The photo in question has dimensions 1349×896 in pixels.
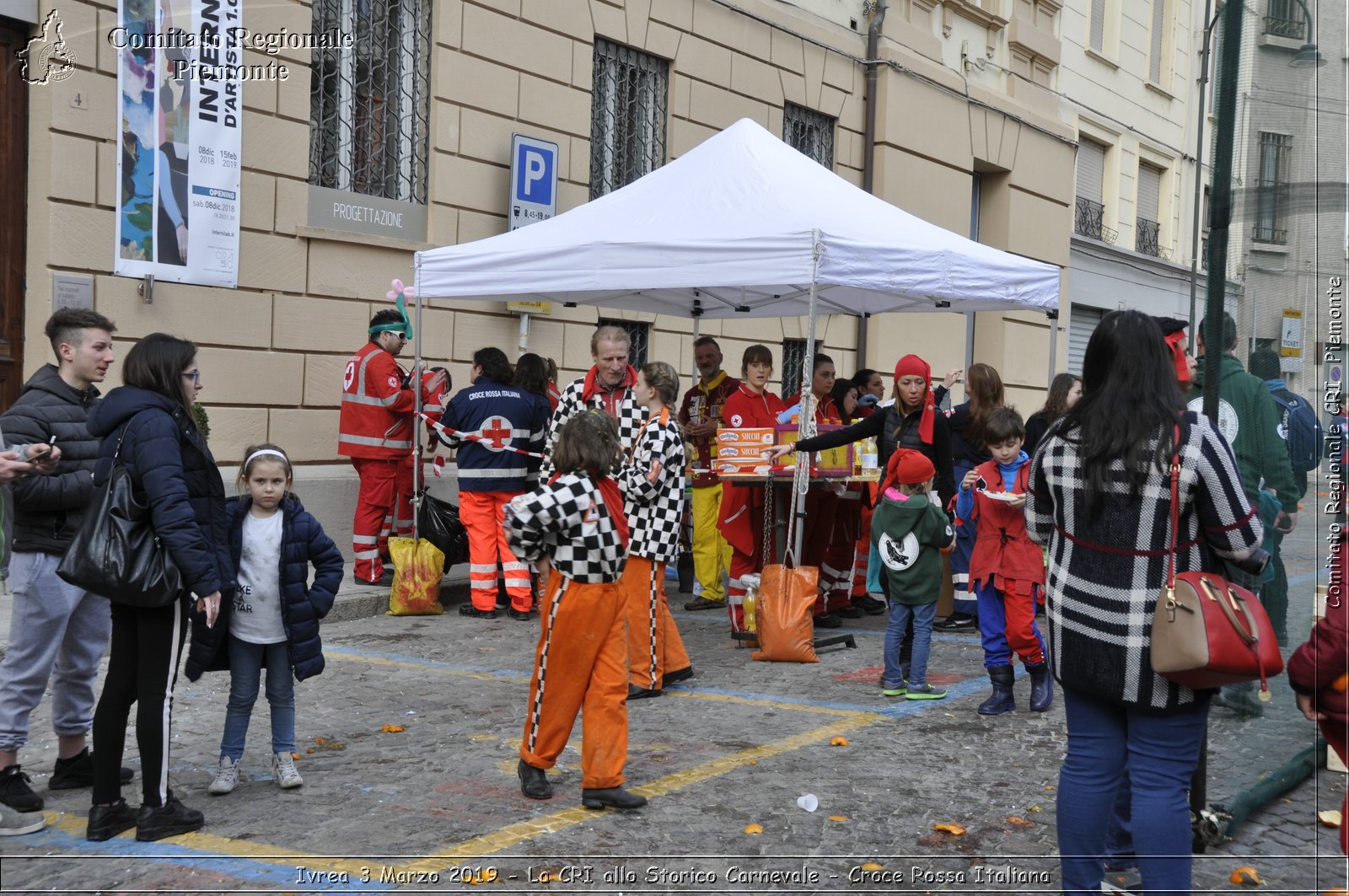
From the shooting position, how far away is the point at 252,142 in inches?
395

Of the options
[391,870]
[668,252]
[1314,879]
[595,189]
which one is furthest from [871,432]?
[595,189]

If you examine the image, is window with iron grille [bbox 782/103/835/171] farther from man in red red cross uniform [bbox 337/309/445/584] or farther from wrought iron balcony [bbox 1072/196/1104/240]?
wrought iron balcony [bbox 1072/196/1104/240]

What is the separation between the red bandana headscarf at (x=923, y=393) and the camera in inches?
306

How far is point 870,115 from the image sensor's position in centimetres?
1678

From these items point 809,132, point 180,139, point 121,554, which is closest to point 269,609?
Answer: point 121,554

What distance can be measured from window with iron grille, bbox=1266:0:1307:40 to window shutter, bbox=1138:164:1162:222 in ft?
67.3

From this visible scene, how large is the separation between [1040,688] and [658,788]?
8.02 ft

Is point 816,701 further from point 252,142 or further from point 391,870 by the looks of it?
point 252,142

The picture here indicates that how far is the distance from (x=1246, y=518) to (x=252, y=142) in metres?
8.45

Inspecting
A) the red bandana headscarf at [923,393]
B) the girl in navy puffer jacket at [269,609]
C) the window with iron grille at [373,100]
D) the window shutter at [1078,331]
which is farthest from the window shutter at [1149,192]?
the girl in navy puffer jacket at [269,609]

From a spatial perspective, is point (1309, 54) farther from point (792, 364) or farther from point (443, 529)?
point (792, 364)

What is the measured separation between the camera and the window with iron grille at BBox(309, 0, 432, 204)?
10734 mm

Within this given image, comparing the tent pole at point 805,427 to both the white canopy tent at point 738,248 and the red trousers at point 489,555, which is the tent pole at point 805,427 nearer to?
the white canopy tent at point 738,248

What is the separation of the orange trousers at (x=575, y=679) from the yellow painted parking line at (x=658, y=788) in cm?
27
